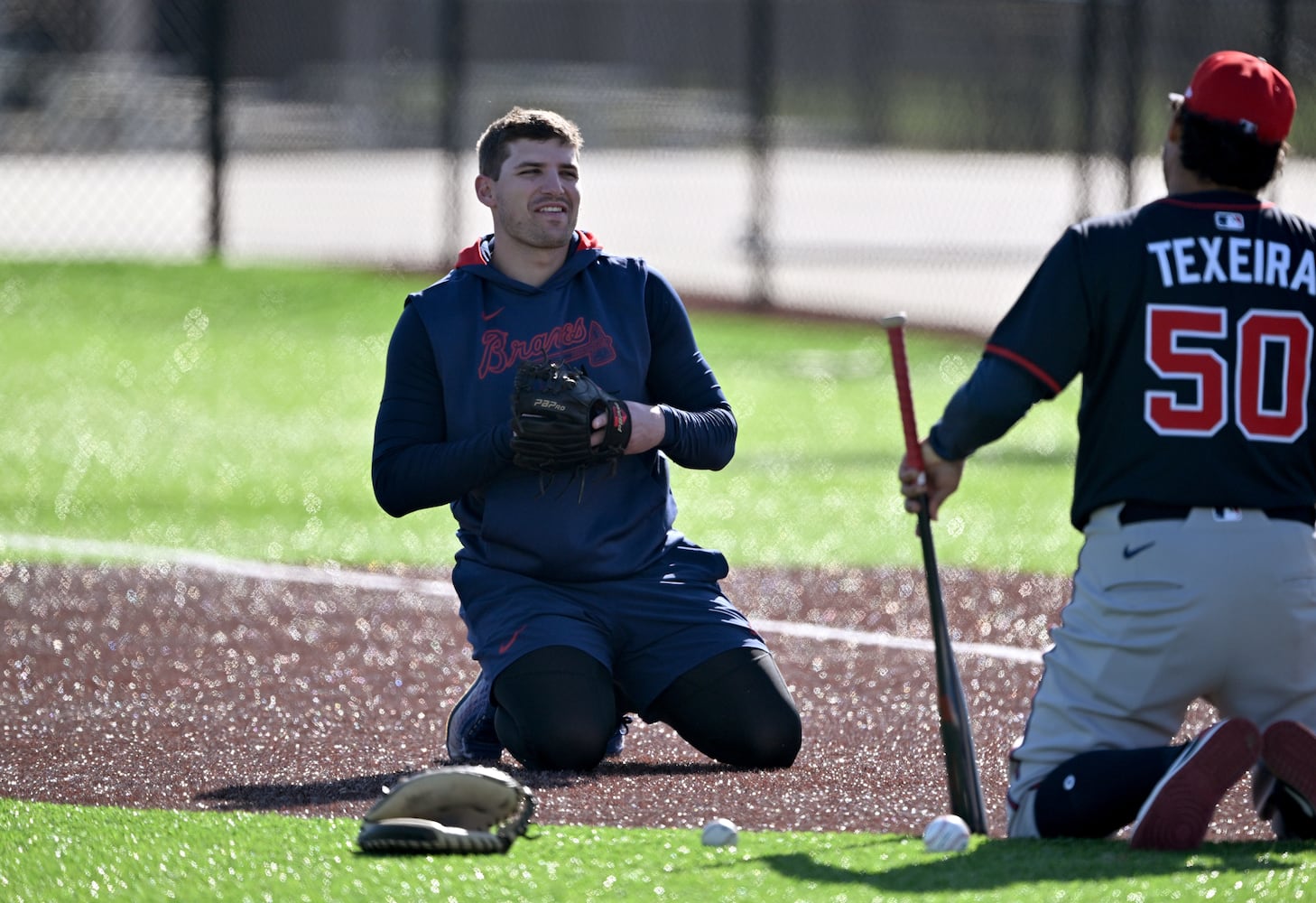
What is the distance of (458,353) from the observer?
16.2 ft

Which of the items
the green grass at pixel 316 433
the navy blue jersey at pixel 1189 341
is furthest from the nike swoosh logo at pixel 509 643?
the green grass at pixel 316 433

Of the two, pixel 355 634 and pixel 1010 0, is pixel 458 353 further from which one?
pixel 1010 0

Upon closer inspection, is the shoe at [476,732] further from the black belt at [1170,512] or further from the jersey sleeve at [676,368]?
the black belt at [1170,512]

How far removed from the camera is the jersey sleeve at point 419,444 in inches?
187

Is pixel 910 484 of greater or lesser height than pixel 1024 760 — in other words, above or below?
above

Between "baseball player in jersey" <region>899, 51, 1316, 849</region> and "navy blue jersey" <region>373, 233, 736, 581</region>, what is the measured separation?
1.28m

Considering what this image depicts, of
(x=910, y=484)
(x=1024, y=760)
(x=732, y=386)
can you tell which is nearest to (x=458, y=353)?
(x=910, y=484)

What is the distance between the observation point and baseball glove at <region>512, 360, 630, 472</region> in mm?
4559

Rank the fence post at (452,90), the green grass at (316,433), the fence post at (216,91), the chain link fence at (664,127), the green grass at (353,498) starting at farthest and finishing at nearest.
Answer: the chain link fence at (664,127) < the fence post at (452,90) < the fence post at (216,91) < the green grass at (316,433) < the green grass at (353,498)

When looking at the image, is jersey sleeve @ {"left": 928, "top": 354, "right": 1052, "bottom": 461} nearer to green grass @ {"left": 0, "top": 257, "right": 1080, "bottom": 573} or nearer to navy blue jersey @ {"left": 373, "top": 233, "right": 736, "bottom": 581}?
navy blue jersey @ {"left": 373, "top": 233, "right": 736, "bottom": 581}

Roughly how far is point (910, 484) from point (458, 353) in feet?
4.65

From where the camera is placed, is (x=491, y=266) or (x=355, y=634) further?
(x=355, y=634)

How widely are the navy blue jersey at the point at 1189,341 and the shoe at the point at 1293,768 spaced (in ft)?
1.47

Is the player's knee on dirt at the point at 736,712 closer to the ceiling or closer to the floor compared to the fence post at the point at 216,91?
closer to the floor
